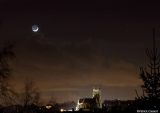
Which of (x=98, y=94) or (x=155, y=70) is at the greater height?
(x=98, y=94)

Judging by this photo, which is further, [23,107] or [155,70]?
[23,107]

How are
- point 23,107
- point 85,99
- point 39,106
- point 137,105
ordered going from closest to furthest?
point 137,105 → point 23,107 → point 39,106 → point 85,99

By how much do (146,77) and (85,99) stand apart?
96854 mm

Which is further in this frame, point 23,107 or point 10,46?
point 23,107

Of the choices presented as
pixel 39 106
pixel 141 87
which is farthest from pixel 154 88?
pixel 39 106

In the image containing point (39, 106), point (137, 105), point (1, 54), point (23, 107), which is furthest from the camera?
point (39, 106)

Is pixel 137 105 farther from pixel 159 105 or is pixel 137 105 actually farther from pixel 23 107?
pixel 23 107

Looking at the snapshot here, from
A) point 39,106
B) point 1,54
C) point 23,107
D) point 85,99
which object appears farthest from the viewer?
point 85,99

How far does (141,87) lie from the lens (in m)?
35.2

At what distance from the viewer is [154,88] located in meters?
34.7

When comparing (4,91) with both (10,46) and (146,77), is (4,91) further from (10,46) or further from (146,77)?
(146,77)

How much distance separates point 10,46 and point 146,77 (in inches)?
439

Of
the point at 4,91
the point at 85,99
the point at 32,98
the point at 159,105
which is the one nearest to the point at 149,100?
the point at 159,105

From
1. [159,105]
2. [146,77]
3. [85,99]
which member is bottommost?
[159,105]
